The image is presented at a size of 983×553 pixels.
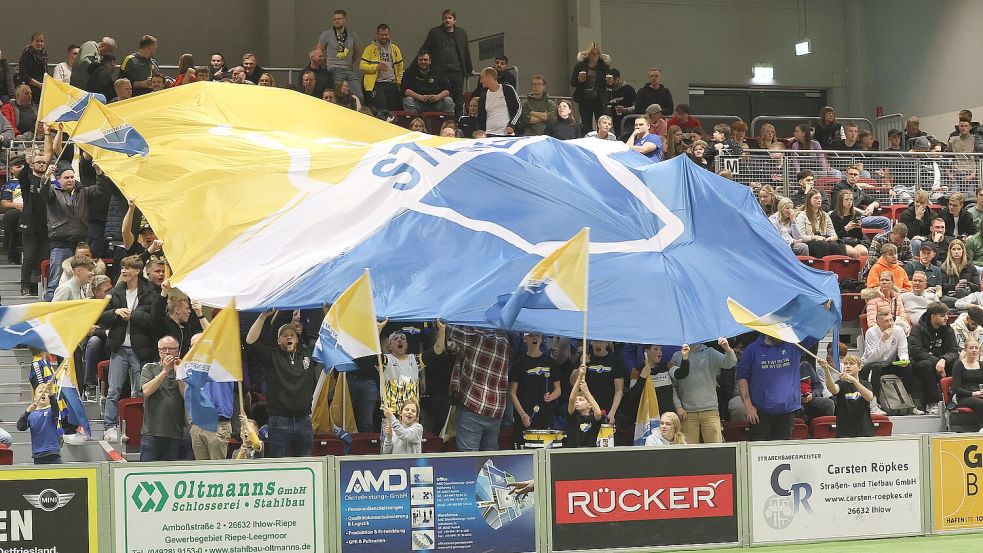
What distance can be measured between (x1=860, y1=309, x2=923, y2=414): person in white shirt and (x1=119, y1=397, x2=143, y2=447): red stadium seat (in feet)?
27.9

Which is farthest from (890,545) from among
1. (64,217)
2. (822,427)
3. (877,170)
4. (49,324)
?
(877,170)

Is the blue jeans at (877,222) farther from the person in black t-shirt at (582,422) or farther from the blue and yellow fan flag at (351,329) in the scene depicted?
the blue and yellow fan flag at (351,329)

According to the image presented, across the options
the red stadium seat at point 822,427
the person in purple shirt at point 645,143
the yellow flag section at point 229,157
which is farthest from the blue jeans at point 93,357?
the red stadium seat at point 822,427

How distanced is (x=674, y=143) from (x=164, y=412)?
1032 centimetres

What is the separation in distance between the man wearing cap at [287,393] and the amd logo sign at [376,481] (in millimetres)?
1937

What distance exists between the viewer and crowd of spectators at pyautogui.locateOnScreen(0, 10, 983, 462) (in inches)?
513

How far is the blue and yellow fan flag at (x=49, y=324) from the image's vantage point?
1133 cm

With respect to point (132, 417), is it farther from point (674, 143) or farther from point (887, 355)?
point (674, 143)

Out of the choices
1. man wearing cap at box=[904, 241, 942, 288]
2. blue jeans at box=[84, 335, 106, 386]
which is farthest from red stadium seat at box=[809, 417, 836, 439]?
blue jeans at box=[84, 335, 106, 386]

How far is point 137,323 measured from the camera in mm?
13570

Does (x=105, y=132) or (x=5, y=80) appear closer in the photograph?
(x=105, y=132)

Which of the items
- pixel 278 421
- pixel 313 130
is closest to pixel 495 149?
pixel 313 130

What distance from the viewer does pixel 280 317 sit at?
14.1 m

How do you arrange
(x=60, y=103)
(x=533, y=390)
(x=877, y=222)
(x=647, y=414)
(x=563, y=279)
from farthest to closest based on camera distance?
1. (x=877, y=222)
2. (x=60, y=103)
3. (x=647, y=414)
4. (x=533, y=390)
5. (x=563, y=279)
